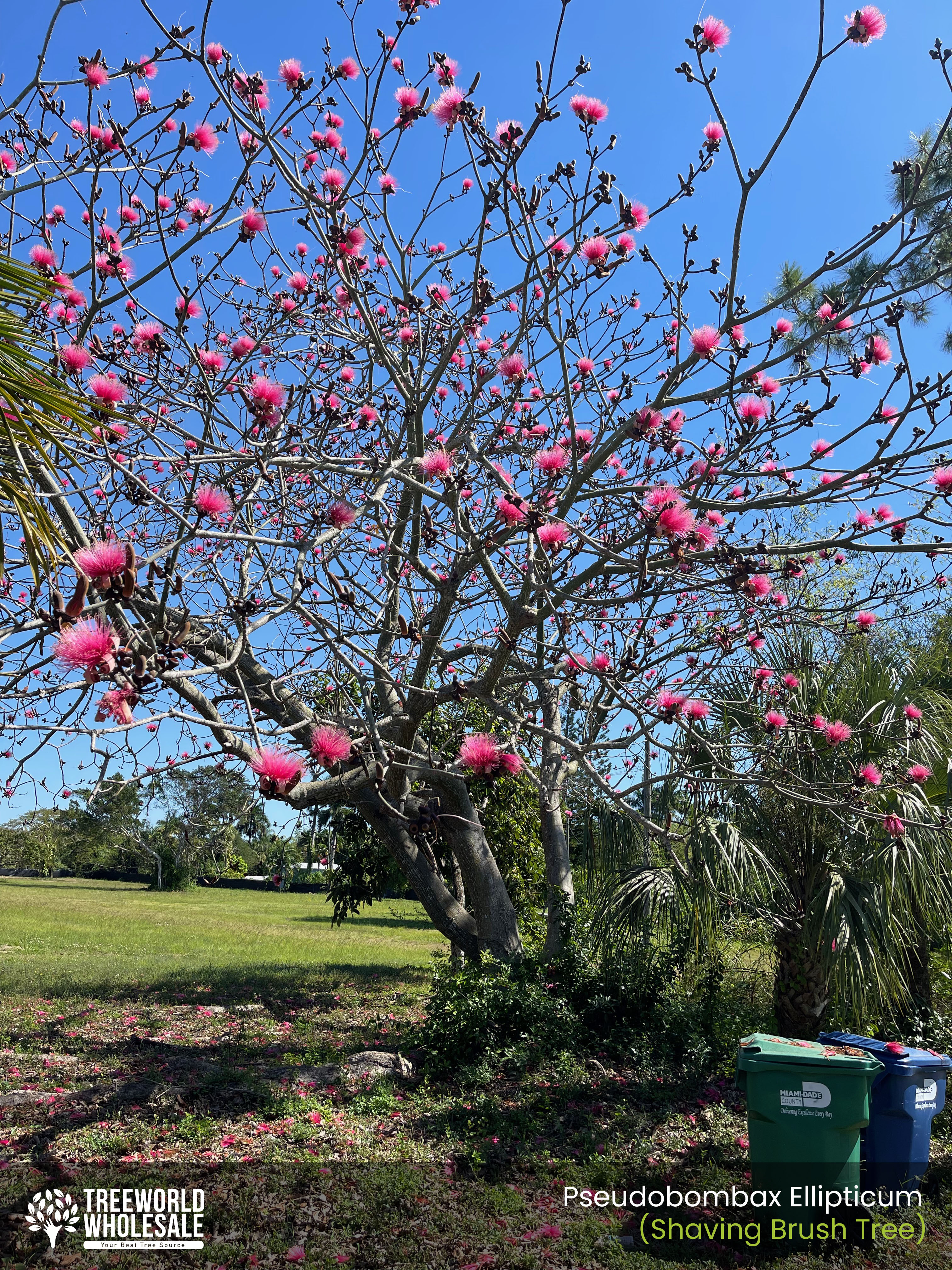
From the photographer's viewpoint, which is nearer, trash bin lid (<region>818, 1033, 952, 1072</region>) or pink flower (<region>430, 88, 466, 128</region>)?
pink flower (<region>430, 88, 466, 128</region>)

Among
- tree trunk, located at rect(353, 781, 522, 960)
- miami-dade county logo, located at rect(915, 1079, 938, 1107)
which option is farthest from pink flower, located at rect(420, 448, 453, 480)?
miami-dade county logo, located at rect(915, 1079, 938, 1107)

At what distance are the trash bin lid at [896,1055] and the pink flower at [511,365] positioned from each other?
400cm

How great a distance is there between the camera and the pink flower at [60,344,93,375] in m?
3.06

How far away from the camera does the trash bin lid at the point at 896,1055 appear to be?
4184 mm

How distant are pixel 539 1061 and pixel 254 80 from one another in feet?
20.5

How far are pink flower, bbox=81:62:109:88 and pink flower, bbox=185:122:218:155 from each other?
0.42m

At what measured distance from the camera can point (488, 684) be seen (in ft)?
16.5

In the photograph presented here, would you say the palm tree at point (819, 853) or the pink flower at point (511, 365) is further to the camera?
the palm tree at point (819, 853)

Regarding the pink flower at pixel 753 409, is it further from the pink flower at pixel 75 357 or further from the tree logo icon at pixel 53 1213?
the tree logo icon at pixel 53 1213

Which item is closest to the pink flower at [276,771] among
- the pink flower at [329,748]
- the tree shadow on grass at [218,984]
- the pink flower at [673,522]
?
the pink flower at [329,748]

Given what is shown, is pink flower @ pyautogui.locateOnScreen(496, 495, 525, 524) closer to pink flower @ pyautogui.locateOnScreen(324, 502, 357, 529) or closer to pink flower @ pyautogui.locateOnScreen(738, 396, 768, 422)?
pink flower @ pyautogui.locateOnScreen(324, 502, 357, 529)

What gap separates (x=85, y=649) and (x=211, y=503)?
0.92 m

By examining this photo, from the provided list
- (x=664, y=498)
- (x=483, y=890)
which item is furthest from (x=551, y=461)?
(x=483, y=890)

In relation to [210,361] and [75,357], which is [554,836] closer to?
[210,361]
